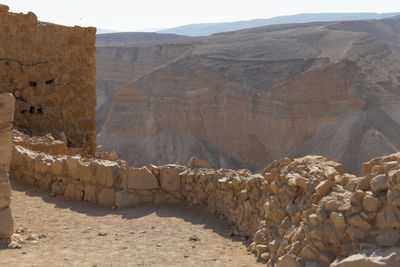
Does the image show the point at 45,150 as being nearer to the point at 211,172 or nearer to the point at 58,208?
the point at 58,208

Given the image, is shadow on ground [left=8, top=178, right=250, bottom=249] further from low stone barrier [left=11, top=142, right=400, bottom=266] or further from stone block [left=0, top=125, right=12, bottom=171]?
stone block [left=0, top=125, right=12, bottom=171]

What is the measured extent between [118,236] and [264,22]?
111 meters

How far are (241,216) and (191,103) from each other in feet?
96.8

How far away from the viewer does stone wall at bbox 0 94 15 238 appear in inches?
165

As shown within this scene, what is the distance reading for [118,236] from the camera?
4617mm

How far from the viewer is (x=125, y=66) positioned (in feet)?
151

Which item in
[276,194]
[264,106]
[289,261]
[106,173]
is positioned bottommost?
[264,106]

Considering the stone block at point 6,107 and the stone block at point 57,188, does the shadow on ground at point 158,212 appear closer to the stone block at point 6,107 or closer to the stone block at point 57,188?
the stone block at point 57,188

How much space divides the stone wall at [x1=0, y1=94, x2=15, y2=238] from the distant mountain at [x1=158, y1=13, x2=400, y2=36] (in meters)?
106

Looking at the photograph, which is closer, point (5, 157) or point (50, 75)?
point (5, 157)

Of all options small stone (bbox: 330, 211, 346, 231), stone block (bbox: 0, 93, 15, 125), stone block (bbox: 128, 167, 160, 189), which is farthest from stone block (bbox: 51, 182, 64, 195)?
small stone (bbox: 330, 211, 346, 231)

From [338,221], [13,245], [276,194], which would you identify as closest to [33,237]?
[13,245]

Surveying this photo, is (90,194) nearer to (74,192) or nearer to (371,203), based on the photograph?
(74,192)

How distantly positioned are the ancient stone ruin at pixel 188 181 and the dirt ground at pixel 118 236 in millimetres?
196
